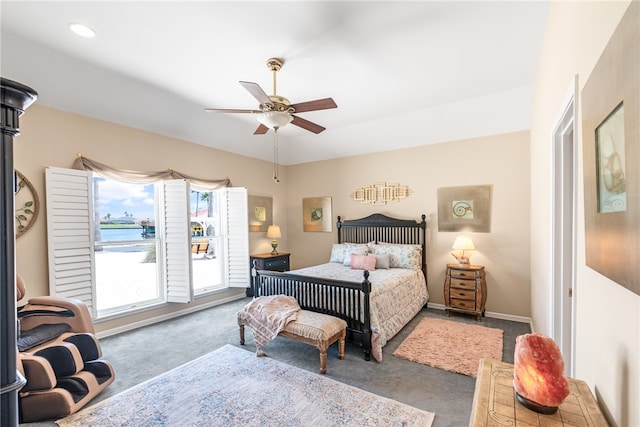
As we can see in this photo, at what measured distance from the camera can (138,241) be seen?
4039 mm

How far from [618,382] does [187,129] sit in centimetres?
482

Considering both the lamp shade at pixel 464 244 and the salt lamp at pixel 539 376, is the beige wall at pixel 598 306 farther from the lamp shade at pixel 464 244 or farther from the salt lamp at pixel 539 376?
the lamp shade at pixel 464 244

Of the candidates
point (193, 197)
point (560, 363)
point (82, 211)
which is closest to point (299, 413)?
point (560, 363)

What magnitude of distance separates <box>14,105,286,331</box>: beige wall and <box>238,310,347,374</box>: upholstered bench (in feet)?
8.09

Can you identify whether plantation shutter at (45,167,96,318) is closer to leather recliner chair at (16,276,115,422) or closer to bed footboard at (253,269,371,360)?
leather recliner chair at (16,276,115,422)

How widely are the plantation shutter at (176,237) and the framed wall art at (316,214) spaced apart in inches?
96.8

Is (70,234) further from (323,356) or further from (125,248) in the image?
(323,356)

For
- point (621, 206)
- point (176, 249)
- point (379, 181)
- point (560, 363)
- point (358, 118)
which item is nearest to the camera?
point (621, 206)

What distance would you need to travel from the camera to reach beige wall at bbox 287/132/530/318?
4000 mm

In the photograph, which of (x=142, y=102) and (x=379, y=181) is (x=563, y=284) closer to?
(x=379, y=181)

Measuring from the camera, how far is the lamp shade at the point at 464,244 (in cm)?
396

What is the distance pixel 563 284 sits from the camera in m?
2.04

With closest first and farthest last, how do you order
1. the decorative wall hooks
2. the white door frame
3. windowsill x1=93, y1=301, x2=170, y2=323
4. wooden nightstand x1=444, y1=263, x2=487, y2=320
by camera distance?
the white door frame < windowsill x1=93, y1=301, x2=170, y2=323 < wooden nightstand x1=444, y1=263, x2=487, y2=320 < the decorative wall hooks

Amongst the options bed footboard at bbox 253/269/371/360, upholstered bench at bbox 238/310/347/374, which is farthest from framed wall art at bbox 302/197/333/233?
upholstered bench at bbox 238/310/347/374
